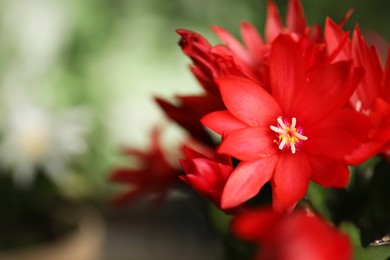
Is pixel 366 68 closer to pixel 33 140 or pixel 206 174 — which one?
pixel 206 174

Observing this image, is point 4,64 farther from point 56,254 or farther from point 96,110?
point 56,254

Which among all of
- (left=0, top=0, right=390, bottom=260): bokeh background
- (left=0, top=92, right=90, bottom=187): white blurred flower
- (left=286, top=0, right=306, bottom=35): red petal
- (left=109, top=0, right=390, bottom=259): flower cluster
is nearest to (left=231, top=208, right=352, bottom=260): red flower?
(left=109, top=0, right=390, bottom=259): flower cluster

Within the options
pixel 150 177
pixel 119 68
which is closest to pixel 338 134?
pixel 150 177

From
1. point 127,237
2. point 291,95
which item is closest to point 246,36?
point 291,95

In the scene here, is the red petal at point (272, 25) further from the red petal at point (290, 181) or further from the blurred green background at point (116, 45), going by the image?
the blurred green background at point (116, 45)

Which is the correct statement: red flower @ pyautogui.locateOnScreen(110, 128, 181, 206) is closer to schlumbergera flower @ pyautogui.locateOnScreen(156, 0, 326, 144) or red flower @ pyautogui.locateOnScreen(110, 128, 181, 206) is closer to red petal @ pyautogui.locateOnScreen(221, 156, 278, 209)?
schlumbergera flower @ pyautogui.locateOnScreen(156, 0, 326, 144)

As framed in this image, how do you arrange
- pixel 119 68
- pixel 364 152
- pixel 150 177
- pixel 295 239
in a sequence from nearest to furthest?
pixel 295 239
pixel 364 152
pixel 150 177
pixel 119 68
